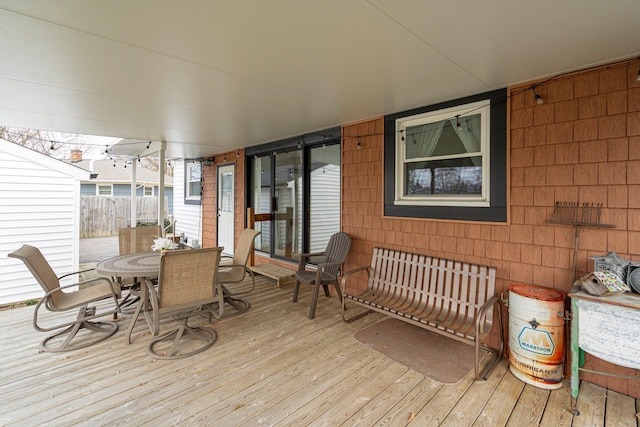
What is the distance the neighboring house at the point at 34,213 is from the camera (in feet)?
14.7

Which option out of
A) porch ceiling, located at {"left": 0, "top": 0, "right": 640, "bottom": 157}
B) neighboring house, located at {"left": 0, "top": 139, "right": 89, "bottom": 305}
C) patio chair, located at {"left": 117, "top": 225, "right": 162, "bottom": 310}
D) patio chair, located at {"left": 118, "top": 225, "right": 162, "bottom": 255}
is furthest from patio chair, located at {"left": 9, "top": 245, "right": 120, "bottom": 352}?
neighboring house, located at {"left": 0, "top": 139, "right": 89, "bottom": 305}

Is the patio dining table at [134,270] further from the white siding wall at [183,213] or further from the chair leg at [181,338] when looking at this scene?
the white siding wall at [183,213]

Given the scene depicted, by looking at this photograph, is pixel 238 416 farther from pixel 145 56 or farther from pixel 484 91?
pixel 484 91

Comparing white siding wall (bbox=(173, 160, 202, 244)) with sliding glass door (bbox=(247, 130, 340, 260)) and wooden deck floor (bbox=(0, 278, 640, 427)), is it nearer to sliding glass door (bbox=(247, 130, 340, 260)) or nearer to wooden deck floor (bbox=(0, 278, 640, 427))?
sliding glass door (bbox=(247, 130, 340, 260))

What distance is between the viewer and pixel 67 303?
288 centimetres

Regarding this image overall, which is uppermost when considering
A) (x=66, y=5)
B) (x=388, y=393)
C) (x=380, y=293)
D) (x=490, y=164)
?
(x=66, y=5)

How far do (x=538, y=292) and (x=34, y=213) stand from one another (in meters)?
6.96

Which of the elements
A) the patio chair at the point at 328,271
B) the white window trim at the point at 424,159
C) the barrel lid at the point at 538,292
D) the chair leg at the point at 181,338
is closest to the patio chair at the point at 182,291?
the chair leg at the point at 181,338

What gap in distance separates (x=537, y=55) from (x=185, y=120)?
4.21 m

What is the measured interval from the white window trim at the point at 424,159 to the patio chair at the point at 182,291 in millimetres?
2422

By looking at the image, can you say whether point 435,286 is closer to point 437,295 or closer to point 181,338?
point 437,295

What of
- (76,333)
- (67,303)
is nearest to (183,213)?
(76,333)

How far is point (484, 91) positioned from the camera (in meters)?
3.01

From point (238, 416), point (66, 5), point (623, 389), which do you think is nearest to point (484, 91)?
point (623, 389)
